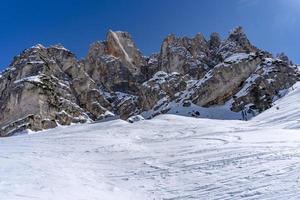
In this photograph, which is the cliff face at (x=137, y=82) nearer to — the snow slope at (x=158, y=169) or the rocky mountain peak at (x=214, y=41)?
the rocky mountain peak at (x=214, y=41)

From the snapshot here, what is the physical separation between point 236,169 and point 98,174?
17.7 feet

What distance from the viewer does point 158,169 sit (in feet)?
55.6

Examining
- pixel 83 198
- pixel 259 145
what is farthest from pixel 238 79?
pixel 83 198

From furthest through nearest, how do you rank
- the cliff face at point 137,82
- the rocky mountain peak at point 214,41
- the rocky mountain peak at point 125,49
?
the rocky mountain peak at point 125,49, the rocky mountain peak at point 214,41, the cliff face at point 137,82

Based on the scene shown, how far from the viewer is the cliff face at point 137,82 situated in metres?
91.6

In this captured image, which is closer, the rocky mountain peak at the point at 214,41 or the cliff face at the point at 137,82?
the cliff face at the point at 137,82

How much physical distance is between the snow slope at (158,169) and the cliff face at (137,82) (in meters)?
60.7

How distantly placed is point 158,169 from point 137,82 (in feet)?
480

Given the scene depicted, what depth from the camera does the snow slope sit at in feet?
42.9

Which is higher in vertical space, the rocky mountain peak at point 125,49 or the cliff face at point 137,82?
the rocky mountain peak at point 125,49

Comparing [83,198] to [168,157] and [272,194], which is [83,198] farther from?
[168,157]

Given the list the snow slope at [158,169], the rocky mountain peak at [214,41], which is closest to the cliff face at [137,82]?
the rocky mountain peak at [214,41]

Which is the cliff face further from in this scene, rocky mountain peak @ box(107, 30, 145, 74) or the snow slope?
the snow slope

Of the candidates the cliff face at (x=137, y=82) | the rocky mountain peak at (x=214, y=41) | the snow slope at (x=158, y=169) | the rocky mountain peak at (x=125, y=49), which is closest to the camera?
the snow slope at (x=158, y=169)
